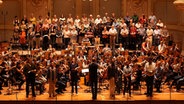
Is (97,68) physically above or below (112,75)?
above

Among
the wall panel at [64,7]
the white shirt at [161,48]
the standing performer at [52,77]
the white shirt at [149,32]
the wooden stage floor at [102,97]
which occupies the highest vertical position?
the wall panel at [64,7]

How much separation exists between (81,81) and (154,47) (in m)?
4.36

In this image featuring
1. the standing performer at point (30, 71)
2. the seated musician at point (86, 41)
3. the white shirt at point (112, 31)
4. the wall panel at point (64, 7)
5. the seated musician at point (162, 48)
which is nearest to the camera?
the standing performer at point (30, 71)

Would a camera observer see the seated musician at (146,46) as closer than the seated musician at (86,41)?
Yes

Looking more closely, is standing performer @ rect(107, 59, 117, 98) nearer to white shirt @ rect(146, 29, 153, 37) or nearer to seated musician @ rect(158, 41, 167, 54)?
seated musician @ rect(158, 41, 167, 54)

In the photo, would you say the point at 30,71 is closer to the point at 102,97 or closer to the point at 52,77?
the point at 52,77

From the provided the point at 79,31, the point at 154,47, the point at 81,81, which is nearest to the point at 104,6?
the point at 79,31

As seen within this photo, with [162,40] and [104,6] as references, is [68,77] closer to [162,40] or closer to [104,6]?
[162,40]

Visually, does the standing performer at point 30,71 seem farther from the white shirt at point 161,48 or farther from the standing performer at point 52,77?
the white shirt at point 161,48

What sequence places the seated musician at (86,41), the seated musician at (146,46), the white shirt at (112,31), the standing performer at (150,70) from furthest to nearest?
1. the white shirt at (112,31)
2. the seated musician at (86,41)
3. the seated musician at (146,46)
4. the standing performer at (150,70)

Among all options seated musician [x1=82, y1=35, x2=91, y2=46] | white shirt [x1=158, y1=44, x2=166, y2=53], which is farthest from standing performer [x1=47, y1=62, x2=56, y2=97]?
white shirt [x1=158, y1=44, x2=166, y2=53]

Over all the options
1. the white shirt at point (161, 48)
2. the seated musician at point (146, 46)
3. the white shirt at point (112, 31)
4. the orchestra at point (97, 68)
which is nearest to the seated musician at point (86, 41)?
the orchestra at point (97, 68)

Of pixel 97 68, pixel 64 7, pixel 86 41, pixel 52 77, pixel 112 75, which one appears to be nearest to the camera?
pixel 97 68

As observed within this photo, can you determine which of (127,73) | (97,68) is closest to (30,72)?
(97,68)
